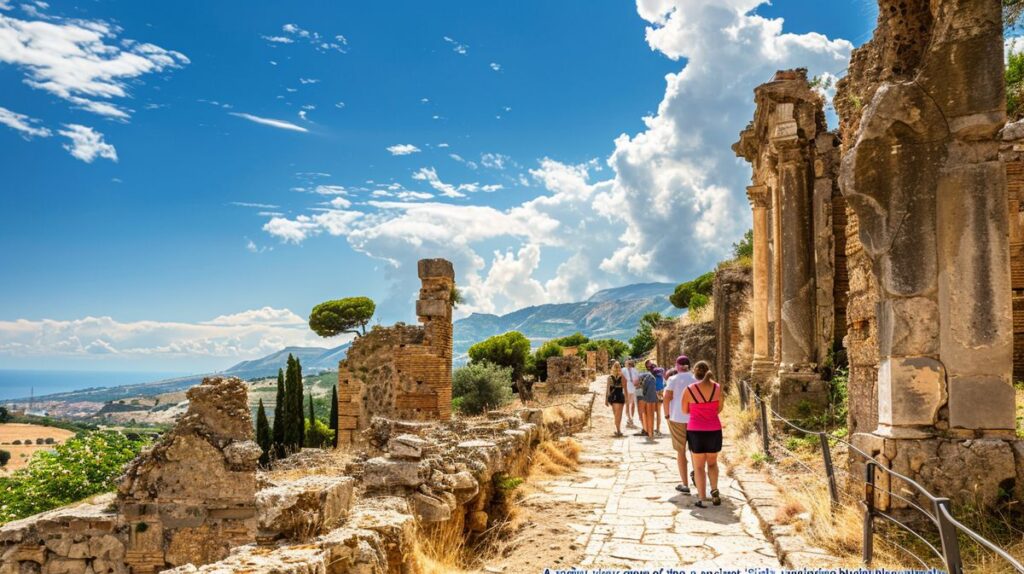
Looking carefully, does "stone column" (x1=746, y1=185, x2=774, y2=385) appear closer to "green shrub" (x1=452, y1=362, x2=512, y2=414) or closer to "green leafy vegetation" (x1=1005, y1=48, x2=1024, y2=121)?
"green leafy vegetation" (x1=1005, y1=48, x2=1024, y2=121)

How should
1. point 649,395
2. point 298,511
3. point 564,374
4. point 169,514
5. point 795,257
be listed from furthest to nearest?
point 564,374
point 649,395
point 795,257
point 169,514
point 298,511

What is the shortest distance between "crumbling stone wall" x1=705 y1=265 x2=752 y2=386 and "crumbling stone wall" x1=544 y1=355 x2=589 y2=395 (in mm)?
11900

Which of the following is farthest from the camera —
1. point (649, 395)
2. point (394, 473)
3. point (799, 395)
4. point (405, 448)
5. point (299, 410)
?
point (299, 410)

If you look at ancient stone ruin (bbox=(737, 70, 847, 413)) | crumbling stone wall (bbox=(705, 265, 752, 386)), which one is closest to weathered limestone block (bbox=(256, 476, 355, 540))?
ancient stone ruin (bbox=(737, 70, 847, 413))

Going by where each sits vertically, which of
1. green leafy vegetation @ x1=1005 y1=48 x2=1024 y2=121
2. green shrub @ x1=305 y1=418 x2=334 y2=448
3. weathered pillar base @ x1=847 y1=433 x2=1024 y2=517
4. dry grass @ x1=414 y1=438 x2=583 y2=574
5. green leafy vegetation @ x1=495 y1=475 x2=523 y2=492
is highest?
green leafy vegetation @ x1=1005 y1=48 x2=1024 y2=121

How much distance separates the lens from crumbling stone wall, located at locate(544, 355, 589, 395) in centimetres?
3172

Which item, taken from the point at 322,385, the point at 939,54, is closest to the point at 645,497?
the point at 939,54

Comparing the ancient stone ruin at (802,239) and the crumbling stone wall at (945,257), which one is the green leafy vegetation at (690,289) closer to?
the ancient stone ruin at (802,239)

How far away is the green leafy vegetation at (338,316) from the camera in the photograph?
5391 cm

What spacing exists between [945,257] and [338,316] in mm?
51142

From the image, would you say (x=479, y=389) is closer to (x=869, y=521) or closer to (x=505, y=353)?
(x=505, y=353)

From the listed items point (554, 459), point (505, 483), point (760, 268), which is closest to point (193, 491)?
point (505, 483)

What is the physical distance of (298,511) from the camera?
4879 millimetres

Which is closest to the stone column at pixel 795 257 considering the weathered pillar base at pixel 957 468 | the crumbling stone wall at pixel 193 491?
the weathered pillar base at pixel 957 468
